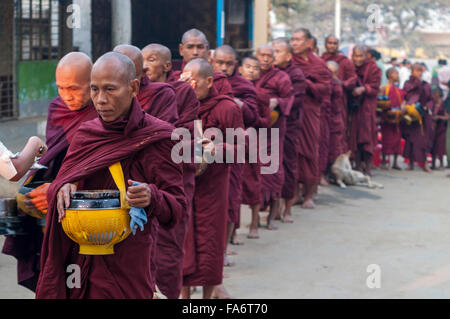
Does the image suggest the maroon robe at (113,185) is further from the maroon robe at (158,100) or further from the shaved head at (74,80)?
the maroon robe at (158,100)

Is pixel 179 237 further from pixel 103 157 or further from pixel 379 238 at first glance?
pixel 379 238

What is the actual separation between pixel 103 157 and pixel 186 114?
65.5 inches

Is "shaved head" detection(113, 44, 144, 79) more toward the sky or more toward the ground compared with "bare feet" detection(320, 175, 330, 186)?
more toward the sky

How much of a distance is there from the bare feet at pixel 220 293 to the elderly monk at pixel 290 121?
3.02 metres

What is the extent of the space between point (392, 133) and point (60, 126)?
10110 mm

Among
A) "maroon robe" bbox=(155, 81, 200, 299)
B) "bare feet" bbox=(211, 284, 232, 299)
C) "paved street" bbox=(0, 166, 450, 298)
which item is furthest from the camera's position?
"paved street" bbox=(0, 166, 450, 298)

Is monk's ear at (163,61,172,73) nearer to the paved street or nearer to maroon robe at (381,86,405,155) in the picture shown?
the paved street

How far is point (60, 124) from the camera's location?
13.5 ft

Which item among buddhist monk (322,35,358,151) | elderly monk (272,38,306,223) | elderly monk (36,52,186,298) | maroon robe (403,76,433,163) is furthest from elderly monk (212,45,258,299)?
maroon robe (403,76,433,163)

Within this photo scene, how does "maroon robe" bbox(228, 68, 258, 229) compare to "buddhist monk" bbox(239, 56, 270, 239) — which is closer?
"maroon robe" bbox(228, 68, 258, 229)

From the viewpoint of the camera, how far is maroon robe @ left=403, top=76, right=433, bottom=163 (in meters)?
13.7

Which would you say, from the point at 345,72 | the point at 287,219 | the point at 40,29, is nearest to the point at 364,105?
the point at 345,72

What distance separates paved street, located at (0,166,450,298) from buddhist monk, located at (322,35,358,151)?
5.59ft

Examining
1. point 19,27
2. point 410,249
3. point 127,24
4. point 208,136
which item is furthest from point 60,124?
point 19,27
